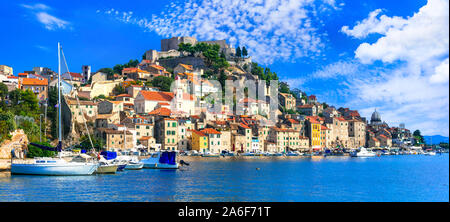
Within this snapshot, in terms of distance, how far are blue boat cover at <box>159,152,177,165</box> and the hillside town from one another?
6.39m

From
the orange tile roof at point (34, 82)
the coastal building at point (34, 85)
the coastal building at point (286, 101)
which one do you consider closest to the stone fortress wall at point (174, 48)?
the coastal building at point (286, 101)

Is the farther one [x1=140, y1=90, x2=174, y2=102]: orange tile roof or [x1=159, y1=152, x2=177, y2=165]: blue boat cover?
[x1=140, y1=90, x2=174, y2=102]: orange tile roof

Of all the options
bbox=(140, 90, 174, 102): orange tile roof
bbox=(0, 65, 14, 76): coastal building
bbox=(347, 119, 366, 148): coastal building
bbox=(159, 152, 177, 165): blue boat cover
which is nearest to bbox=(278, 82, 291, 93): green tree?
bbox=(347, 119, 366, 148): coastal building

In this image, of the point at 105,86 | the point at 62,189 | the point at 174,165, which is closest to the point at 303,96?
the point at 105,86

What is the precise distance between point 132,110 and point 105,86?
30.7 feet

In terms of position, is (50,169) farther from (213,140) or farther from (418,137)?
(418,137)

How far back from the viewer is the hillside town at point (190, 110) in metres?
49.3

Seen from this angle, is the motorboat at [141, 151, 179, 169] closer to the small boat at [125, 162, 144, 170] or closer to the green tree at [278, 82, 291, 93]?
the small boat at [125, 162, 144, 170]

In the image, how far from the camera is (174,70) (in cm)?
7606

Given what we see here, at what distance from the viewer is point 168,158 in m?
33.1

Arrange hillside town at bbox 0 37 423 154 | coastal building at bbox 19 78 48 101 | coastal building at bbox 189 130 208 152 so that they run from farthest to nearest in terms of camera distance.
A: coastal building at bbox 19 78 48 101, coastal building at bbox 189 130 208 152, hillside town at bbox 0 37 423 154

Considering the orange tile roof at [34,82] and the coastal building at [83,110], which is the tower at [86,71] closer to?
the orange tile roof at [34,82]

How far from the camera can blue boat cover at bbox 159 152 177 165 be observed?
32.8 m
